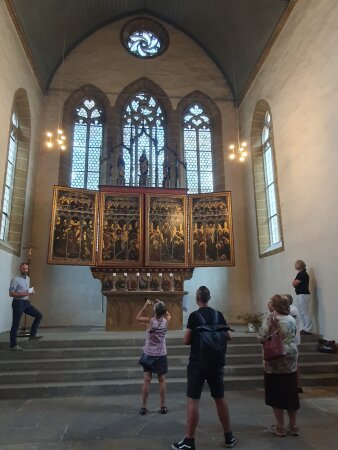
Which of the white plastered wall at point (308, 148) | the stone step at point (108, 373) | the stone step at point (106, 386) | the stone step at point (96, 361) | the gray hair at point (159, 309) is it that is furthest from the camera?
the white plastered wall at point (308, 148)

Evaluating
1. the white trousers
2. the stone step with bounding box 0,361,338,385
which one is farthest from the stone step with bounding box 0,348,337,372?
the white trousers

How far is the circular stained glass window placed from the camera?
14766 millimetres

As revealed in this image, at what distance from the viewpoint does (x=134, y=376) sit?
6297 mm

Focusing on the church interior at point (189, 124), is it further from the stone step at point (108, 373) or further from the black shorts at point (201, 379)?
the black shorts at point (201, 379)

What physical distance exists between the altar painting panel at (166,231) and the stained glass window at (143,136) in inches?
110

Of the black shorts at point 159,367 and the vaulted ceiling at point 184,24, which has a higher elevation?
the vaulted ceiling at point 184,24

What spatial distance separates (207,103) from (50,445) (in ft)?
43.4

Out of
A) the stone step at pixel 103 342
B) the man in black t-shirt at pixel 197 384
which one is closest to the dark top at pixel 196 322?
the man in black t-shirt at pixel 197 384

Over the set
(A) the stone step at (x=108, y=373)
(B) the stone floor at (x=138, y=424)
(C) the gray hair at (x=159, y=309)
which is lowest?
(B) the stone floor at (x=138, y=424)

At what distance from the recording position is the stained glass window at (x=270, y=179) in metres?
11.3

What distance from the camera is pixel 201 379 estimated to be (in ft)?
11.4

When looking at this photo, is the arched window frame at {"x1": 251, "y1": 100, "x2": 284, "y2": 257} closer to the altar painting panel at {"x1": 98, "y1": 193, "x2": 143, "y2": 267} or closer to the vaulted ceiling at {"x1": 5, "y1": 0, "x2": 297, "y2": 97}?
the vaulted ceiling at {"x1": 5, "y1": 0, "x2": 297, "y2": 97}

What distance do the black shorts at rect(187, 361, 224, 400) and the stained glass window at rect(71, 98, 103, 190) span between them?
414 inches

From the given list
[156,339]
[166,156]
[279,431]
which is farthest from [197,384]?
[166,156]
